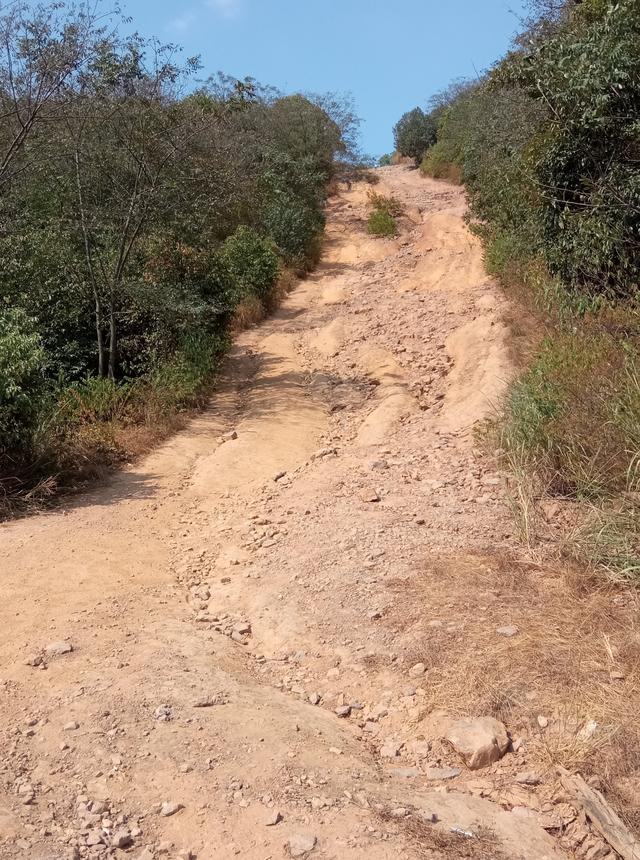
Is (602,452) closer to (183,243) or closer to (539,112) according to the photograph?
(183,243)

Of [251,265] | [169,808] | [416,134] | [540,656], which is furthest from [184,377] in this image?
Answer: [416,134]

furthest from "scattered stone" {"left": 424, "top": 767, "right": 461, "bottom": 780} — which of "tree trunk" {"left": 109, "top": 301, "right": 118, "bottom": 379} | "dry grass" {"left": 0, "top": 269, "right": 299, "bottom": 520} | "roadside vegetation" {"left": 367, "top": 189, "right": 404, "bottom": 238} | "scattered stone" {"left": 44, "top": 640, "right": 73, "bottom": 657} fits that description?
"roadside vegetation" {"left": 367, "top": 189, "right": 404, "bottom": 238}

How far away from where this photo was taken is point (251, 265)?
552 inches

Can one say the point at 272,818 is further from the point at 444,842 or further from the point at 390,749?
the point at 390,749

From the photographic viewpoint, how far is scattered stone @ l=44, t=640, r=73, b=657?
13.9ft

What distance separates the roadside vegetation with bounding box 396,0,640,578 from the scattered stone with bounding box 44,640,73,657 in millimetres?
3008

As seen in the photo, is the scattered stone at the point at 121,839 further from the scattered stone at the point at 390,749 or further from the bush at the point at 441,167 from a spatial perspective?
the bush at the point at 441,167

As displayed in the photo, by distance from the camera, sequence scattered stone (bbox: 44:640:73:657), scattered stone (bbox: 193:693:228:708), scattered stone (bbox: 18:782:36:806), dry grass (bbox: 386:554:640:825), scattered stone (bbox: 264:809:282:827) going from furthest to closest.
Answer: scattered stone (bbox: 44:640:73:657)
scattered stone (bbox: 193:693:228:708)
dry grass (bbox: 386:554:640:825)
scattered stone (bbox: 18:782:36:806)
scattered stone (bbox: 264:809:282:827)

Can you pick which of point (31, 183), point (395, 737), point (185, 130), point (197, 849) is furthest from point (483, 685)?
point (31, 183)

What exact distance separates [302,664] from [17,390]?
364 centimetres

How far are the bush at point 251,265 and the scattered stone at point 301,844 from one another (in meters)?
11.4

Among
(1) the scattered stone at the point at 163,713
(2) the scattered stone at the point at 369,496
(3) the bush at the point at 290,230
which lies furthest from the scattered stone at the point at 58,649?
(3) the bush at the point at 290,230

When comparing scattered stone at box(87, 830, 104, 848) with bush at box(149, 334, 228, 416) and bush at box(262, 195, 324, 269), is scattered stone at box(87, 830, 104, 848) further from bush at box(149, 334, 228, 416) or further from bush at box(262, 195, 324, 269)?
bush at box(262, 195, 324, 269)

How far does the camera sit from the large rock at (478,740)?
10.9ft
